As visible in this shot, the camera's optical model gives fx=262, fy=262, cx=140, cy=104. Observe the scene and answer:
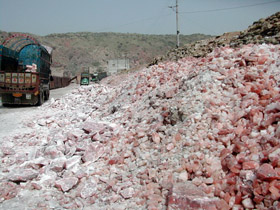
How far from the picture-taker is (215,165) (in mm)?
4191

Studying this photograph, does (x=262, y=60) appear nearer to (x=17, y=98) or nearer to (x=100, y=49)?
(x=17, y=98)

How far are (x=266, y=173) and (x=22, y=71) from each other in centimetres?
1553

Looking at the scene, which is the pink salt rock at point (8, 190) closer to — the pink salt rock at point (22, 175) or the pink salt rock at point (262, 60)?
the pink salt rock at point (22, 175)

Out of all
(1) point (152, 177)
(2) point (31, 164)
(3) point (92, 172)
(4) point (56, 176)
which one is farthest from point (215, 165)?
(2) point (31, 164)

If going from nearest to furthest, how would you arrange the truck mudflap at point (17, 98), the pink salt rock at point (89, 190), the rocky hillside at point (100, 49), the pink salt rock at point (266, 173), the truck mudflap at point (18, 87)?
the pink salt rock at point (266, 173) < the pink salt rock at point (89, 190) < the truck mudflap at point (18, 87) < the truck mudflap at point (17, 98) < the rocky hillside at point (100, 49)

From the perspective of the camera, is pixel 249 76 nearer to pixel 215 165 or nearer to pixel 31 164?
pixel 215 165

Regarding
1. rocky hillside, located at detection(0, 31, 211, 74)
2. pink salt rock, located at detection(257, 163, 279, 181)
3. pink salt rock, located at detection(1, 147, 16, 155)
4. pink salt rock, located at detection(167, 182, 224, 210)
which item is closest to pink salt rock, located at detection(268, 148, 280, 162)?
pink salt rock, located at detection(257, 163, 279, 181)

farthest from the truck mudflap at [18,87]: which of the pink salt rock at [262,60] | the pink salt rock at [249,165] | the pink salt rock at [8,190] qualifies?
the pink salt rock at [249,165]

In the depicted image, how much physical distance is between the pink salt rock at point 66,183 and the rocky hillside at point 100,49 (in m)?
55.0

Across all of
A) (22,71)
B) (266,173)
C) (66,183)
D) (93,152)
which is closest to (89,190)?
(66,183)

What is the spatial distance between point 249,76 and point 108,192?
3.80 meters

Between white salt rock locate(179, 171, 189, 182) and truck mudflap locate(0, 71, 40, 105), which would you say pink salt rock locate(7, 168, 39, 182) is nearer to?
white salt rock locate(179, 171, 189, 182)

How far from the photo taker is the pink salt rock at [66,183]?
4.72 m

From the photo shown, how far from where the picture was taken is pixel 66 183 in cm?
478
